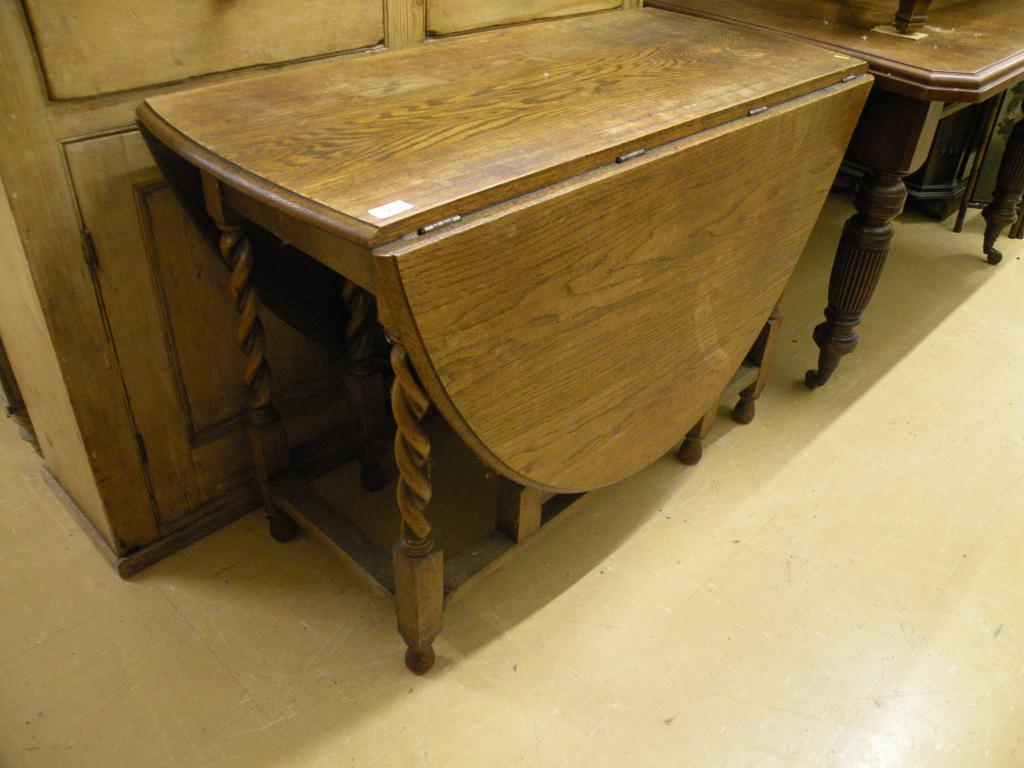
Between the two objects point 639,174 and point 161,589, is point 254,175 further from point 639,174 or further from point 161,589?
point 161,589

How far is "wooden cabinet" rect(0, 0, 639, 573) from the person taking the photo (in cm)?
114

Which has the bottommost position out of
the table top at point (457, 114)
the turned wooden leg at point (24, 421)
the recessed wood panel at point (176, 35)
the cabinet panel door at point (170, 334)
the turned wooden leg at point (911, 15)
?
the turned wooden leg at point (24, 421)

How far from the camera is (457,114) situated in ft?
4.00

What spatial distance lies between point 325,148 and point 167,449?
27.4 inches

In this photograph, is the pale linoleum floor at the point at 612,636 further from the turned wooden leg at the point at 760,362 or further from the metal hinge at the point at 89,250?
the metal hinge at the point at 89,250

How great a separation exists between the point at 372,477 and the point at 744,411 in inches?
33.8

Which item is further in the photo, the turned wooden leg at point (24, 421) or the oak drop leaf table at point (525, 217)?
the turned wooden leg at point (24, 421)

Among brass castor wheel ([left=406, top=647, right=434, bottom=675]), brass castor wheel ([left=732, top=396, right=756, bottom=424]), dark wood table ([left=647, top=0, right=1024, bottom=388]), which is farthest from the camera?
brass castor wheel ([left=732, top=396, right=756, bottom=424])

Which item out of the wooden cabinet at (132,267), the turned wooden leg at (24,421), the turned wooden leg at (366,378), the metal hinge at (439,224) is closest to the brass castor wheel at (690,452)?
the turned wooden leg at (366,378)

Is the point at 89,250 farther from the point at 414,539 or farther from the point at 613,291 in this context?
the point at 613,291

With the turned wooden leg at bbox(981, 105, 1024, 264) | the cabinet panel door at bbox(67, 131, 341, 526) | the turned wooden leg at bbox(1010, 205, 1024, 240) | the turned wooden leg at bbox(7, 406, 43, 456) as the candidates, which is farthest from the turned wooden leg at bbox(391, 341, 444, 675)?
the turned wooden leg at bbox(1010, 205, 1024, 240)

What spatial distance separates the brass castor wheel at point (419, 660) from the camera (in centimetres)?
136

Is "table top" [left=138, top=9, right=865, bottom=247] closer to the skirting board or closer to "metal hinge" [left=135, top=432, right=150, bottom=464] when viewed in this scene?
"metal hinge" [left=135, top=432, right=150, bottom=464]

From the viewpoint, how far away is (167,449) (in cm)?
151
